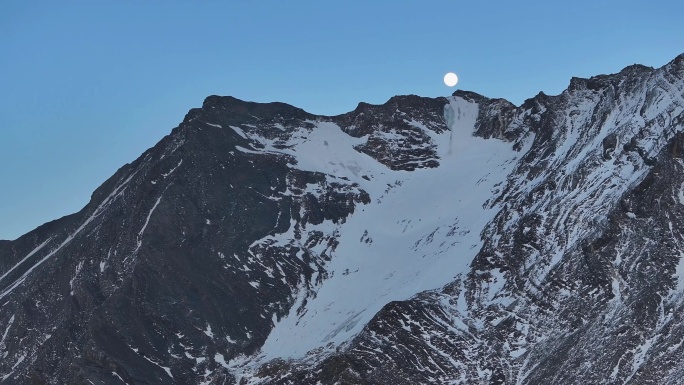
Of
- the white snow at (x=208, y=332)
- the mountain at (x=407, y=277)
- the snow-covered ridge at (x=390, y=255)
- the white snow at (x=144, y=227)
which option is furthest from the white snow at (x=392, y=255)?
the white snow at (x=144, y=227)

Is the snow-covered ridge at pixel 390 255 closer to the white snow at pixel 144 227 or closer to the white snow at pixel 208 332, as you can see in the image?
the white snow at pixel 208 332

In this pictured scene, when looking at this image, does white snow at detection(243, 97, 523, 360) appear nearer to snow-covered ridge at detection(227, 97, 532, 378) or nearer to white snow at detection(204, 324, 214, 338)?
snow-covered ridge at detection(227, 97, 532, 378)

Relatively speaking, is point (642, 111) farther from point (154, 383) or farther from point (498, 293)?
point (154, 383)

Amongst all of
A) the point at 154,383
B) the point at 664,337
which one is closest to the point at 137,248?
the point at 154,383

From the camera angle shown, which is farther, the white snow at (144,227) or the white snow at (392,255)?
the white snow at (144,227)

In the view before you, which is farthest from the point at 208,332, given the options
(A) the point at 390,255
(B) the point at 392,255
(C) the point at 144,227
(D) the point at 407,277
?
(B) the point at 392,255

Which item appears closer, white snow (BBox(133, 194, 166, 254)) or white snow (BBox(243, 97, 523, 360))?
white snow (BBox(243, 97, 523, 360))

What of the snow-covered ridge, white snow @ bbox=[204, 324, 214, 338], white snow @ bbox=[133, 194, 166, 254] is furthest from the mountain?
white snow @ bbox=[133, 194, 166, 254]

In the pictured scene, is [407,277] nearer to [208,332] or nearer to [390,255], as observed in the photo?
[390,255]
